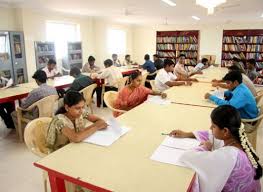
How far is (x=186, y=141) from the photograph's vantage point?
1.71 metres

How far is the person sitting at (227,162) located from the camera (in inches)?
48.6

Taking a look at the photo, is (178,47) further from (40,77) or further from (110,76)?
(40,77)

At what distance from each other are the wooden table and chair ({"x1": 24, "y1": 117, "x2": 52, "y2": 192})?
13.7 inches

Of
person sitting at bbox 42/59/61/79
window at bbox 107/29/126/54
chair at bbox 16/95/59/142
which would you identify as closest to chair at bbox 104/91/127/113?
chair at bbox 16/95/59/142

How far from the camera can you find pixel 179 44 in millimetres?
10422

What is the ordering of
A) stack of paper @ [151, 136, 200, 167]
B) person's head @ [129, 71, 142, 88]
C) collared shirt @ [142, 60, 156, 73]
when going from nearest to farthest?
stack of paper @ [151, 136, 200, 167], person's head @ [129, 71, 142, 88], collared shirt @ [142, 60, 156, 73]

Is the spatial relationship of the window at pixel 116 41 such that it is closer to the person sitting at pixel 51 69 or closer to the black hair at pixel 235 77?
the person sitting at pixel 51 69

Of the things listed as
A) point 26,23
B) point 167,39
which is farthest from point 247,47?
point 26,23

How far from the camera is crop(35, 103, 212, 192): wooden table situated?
1.20 meters

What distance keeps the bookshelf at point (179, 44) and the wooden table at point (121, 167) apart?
885 centimetres

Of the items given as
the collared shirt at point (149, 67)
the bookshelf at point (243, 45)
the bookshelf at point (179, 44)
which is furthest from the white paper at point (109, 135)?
the bookshelf at point (179, 44)

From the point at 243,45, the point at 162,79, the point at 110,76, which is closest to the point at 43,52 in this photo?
the point at 110,76

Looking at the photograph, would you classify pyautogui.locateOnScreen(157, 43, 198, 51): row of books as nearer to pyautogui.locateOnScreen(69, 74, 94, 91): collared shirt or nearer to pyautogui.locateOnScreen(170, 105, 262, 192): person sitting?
pyautogui.locateOnScreen(69, 74, 94, 91): collared shirt

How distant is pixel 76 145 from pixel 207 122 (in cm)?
120
